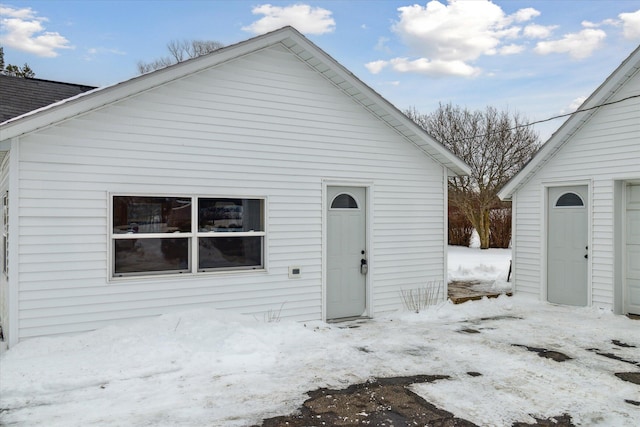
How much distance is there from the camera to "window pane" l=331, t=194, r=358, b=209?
7.95 metres

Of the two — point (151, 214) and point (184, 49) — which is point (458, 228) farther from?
point (184, 49)

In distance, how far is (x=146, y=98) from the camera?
20.7 ft

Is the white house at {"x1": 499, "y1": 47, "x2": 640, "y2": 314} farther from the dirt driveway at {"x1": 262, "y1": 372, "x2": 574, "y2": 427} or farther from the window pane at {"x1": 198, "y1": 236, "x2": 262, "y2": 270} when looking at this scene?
the window pane at {"x1": 198, "y1": 236, "x2": 262, "y2": 270}

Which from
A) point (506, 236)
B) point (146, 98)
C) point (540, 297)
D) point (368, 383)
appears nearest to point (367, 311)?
point (368, 383)

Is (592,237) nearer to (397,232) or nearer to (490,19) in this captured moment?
(397,232)

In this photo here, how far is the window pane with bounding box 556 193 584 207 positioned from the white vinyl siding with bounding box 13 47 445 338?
2562 millimetres

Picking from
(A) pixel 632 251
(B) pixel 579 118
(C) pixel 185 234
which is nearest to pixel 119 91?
(C) pixel 185 234

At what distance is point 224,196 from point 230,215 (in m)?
0.32

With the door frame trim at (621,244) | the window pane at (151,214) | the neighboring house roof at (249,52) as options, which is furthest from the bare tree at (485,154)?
the window pane at (151,214)

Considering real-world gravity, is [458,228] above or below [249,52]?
below

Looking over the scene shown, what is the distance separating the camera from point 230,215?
6.94 meters

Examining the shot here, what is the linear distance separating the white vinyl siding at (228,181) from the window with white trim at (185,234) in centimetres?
15

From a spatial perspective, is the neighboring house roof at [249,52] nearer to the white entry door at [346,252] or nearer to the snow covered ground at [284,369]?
the white entry door at [346,252]

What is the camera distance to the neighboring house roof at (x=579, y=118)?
7750 millimetres
